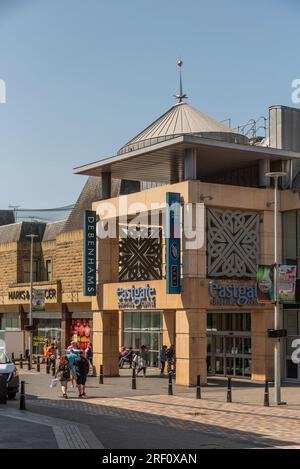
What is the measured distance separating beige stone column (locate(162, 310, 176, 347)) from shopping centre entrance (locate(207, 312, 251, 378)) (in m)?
4.56

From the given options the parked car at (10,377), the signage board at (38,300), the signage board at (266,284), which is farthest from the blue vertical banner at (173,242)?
the signage board at (38,300)

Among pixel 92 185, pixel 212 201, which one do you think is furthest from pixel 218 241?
pixel 92 185

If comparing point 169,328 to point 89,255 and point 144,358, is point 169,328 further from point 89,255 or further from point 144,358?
point 89,255

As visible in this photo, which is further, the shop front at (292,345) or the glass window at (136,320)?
the glass window at (136,320)

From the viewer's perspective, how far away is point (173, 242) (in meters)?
37.2

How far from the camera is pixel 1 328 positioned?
72.8 metres

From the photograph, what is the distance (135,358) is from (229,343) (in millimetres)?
5542

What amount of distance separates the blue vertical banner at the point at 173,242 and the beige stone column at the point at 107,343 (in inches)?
308

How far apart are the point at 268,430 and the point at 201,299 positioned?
15604mm

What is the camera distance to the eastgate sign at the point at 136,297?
39.6 metres

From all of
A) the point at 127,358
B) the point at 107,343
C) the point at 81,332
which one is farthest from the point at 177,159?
the point at 81,332

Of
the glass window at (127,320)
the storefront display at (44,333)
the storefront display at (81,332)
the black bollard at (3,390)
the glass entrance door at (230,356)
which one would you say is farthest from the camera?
the storefront display at (44,333)

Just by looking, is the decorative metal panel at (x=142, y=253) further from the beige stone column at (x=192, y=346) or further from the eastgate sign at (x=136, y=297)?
the beige stone column at (x=192, y=346)
